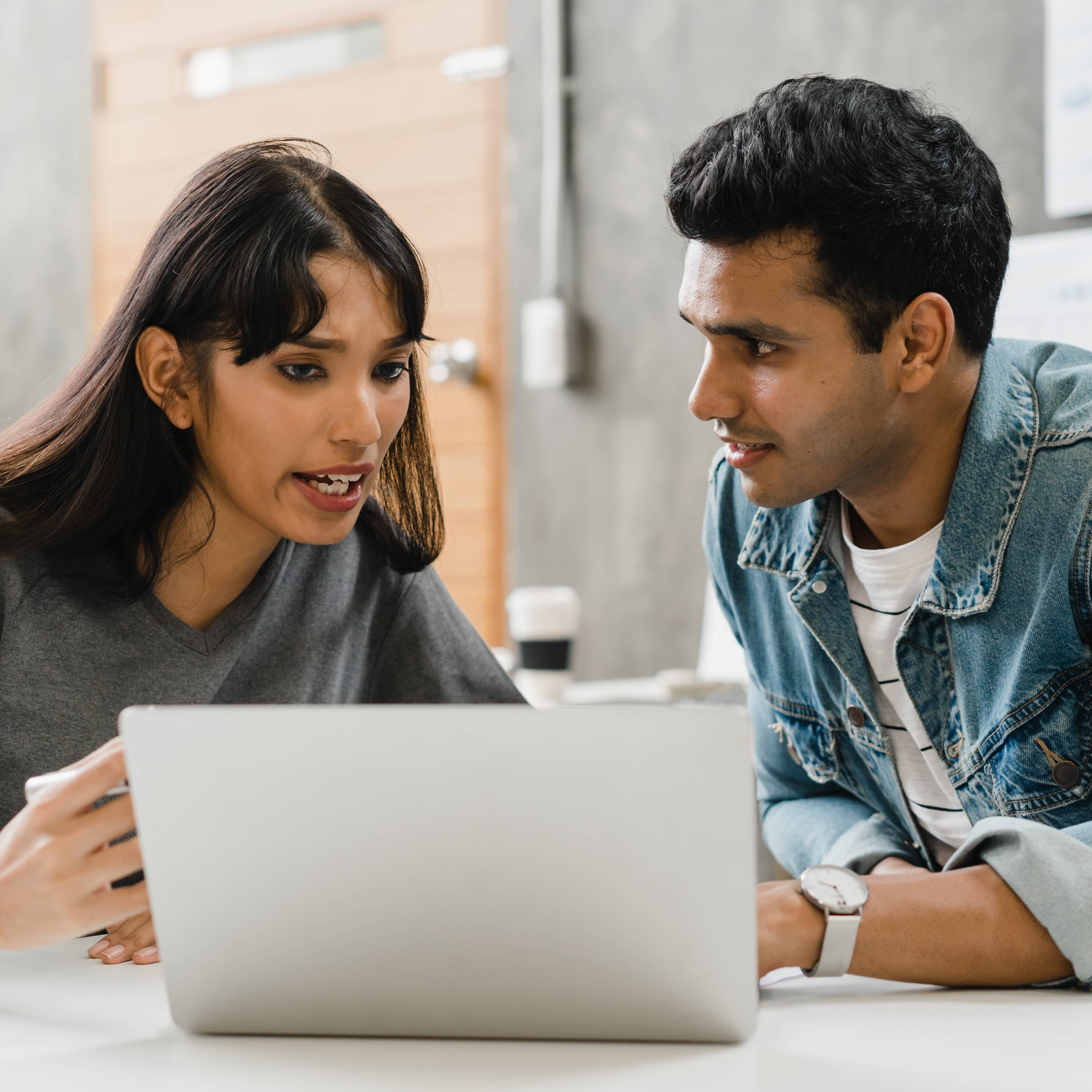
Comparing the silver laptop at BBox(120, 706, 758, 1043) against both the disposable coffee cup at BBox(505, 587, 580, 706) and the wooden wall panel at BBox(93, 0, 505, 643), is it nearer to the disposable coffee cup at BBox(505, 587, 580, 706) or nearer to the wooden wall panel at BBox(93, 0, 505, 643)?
the disposable coffee cup at BBox(505, 587, 580, 706)

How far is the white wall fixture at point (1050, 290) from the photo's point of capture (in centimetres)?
212

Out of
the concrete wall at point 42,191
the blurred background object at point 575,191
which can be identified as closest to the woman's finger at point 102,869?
the blurred background object at point 575,191

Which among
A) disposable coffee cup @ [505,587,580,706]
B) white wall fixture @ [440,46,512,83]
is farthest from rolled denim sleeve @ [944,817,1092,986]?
white wall fixture @ [440,46,512,83]

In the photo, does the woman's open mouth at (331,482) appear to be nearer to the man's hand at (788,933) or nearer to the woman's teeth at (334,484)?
the woman's teeth at (334,484)

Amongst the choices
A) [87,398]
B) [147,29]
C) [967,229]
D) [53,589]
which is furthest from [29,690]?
[147,29]

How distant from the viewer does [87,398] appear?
107 cm

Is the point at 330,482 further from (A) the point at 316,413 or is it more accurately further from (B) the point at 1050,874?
(B) the point at 1050,874

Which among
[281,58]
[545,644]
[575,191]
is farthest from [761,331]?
[281,58]

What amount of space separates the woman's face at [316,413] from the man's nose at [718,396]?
0.86 ft

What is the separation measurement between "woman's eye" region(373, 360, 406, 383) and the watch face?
58 cm

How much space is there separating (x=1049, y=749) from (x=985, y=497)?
21 centimetres

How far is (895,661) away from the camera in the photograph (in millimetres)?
1080

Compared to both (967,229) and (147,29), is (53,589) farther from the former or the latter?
(147,29)

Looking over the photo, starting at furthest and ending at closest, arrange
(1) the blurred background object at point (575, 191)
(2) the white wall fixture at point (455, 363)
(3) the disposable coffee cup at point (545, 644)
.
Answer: (2) the white wall fixture at point (455, 363) < (1) the blurred background object at point (575, 191) < (3) the disposable coffee cup at point (545, 644)
